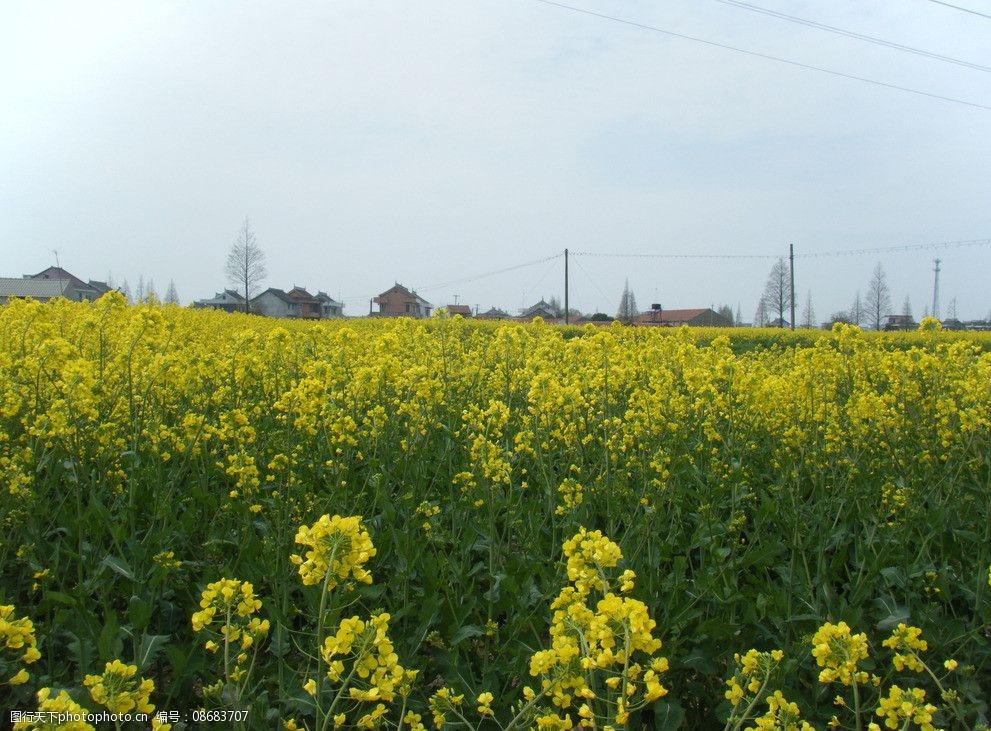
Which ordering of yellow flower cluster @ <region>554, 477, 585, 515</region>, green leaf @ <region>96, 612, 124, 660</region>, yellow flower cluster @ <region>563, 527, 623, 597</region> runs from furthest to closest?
yellow flower cluster @ <region>554, 477, 585, 515</region>, green leaf @ <region>96, 612, 124, 660</region>, yellow flower cluster @ <region>563, 527, 623, 597</region>

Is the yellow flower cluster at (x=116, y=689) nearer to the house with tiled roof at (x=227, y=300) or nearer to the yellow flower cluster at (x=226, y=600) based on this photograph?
the yellow flower cluster at (x=226, y=600)

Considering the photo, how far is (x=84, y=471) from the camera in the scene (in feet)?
8.83

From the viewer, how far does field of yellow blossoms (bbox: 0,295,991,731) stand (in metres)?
1.57

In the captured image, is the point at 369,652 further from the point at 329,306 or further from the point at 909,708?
the point at 329,306

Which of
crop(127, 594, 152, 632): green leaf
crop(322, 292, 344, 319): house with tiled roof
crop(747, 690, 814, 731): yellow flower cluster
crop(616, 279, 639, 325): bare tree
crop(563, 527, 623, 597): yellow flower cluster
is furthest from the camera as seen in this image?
crop(322, 292, 344, 319): house with tiled roof

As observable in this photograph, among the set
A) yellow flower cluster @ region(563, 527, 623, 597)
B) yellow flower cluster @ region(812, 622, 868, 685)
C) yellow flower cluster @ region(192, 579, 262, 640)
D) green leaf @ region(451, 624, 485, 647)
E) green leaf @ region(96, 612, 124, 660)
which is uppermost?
yellow flower cluster @ region(563, 527, 623, 597)

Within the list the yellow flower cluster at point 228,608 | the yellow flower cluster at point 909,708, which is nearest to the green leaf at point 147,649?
the yellow flower cluster at point 228,608

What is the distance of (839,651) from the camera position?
155 cm

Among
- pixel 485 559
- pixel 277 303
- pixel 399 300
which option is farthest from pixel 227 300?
pixel 485 559

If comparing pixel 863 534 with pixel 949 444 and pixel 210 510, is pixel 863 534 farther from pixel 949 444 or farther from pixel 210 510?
pixel 210 510

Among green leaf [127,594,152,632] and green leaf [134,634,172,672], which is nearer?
green leaf [134,634,172,672]

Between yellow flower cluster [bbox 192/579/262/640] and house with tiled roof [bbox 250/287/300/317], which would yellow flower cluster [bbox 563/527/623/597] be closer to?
yellow flower cluster [bbox 192/579/262/640]

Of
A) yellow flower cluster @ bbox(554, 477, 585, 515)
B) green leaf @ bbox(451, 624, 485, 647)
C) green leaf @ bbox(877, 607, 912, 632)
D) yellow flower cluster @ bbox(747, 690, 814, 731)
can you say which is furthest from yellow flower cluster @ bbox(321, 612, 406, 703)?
green leaf @ bbox(877, 607, 912, 632)

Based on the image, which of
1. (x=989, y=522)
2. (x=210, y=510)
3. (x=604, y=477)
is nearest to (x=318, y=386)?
(x=210, y=510)
